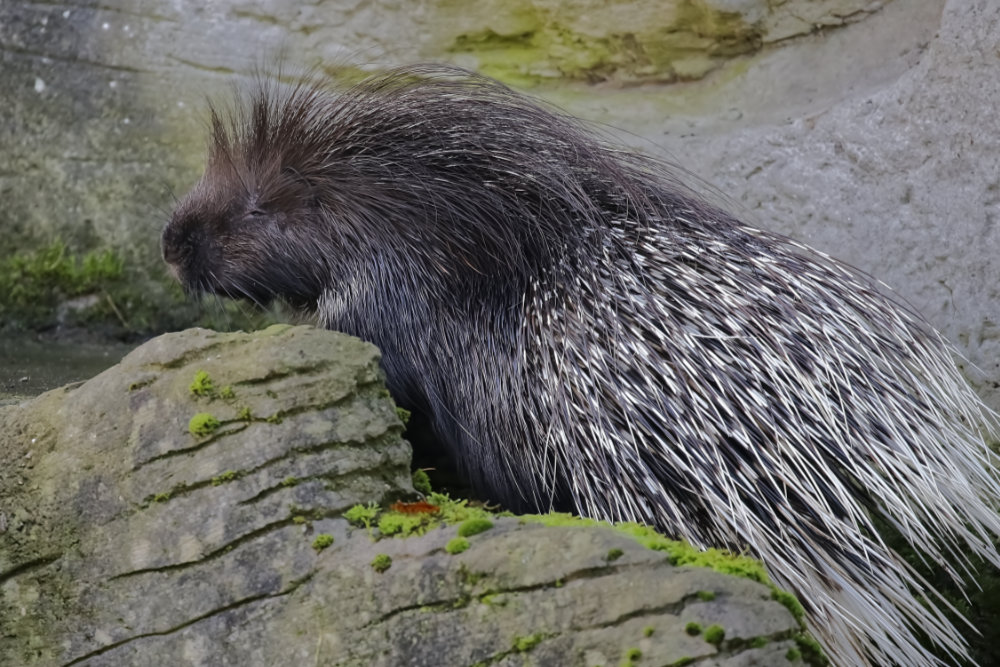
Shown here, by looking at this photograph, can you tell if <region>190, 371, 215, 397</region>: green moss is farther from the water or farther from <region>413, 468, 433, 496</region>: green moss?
the water

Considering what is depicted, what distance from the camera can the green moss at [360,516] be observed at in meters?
1.47

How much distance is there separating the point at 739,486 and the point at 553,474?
322 millimetres

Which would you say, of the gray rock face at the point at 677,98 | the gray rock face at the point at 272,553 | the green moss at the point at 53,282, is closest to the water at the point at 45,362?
the green moss at the point at 53,282

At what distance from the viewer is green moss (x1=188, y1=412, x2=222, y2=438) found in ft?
5.00

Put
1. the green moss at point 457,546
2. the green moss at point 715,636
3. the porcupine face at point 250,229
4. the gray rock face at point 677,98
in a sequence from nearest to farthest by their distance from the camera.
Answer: the green moss at point 715,636 < the green moss at point 457,546 < the porcupine face at point 250,229 < the gray rock face at point 677,98

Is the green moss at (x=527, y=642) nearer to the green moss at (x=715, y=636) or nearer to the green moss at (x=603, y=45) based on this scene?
the green moss at (x=715, y=636)

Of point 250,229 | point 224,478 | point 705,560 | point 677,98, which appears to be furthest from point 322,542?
point 677,98

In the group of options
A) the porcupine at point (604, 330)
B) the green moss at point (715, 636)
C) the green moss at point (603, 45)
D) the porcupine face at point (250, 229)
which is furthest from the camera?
the green moss at point (603, 45)

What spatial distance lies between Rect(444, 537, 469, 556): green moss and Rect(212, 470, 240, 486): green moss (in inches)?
13.0

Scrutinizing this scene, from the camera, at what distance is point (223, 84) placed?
330cm

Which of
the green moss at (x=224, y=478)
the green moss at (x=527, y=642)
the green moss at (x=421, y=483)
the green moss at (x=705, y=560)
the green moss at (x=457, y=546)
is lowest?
the green moss at (x=421, y=483)

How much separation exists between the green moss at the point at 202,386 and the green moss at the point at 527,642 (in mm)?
588

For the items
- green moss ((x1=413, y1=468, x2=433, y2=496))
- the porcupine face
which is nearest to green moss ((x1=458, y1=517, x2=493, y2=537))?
green moss ((x1=413, y1=468, x2=433, y2=496))

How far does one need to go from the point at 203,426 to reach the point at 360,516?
26 cm
